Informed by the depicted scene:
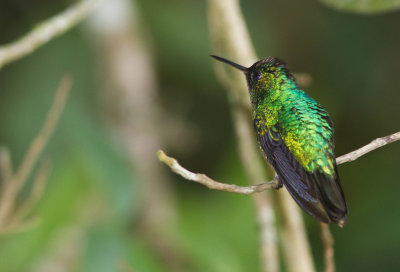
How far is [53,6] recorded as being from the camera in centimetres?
→ 404

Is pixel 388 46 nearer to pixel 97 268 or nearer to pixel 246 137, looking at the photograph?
pixel 246 137

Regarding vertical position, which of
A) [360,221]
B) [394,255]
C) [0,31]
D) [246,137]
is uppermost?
[0,31]

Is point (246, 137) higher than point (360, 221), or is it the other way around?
point (246, 137)

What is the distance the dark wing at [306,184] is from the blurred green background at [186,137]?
3.43 ft

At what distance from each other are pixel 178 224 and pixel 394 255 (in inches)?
44.0

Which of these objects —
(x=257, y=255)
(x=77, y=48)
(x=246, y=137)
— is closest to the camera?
(x=246, y=137)

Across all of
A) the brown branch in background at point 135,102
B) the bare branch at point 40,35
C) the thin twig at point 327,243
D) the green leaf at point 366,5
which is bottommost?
the thin twig at point 327,243

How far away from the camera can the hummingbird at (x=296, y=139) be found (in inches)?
56.1

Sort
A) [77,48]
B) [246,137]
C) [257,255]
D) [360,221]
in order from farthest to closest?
1. [77,48]
2. [360,221]
3. [257,255]
4. [246,137]

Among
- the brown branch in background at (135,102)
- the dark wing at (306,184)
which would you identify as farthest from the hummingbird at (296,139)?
the brown branch in background at (135,102)

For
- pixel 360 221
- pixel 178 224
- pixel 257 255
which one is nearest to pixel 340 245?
pixel 360 221

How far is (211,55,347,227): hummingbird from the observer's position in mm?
1426

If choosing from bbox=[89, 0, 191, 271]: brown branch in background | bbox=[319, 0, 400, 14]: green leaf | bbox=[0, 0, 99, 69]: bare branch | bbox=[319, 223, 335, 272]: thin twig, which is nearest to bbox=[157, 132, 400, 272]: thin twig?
bbox=[319, 223, 335, 272]: thin twig

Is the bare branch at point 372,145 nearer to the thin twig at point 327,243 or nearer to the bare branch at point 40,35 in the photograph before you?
the thin twig at point 327,243
